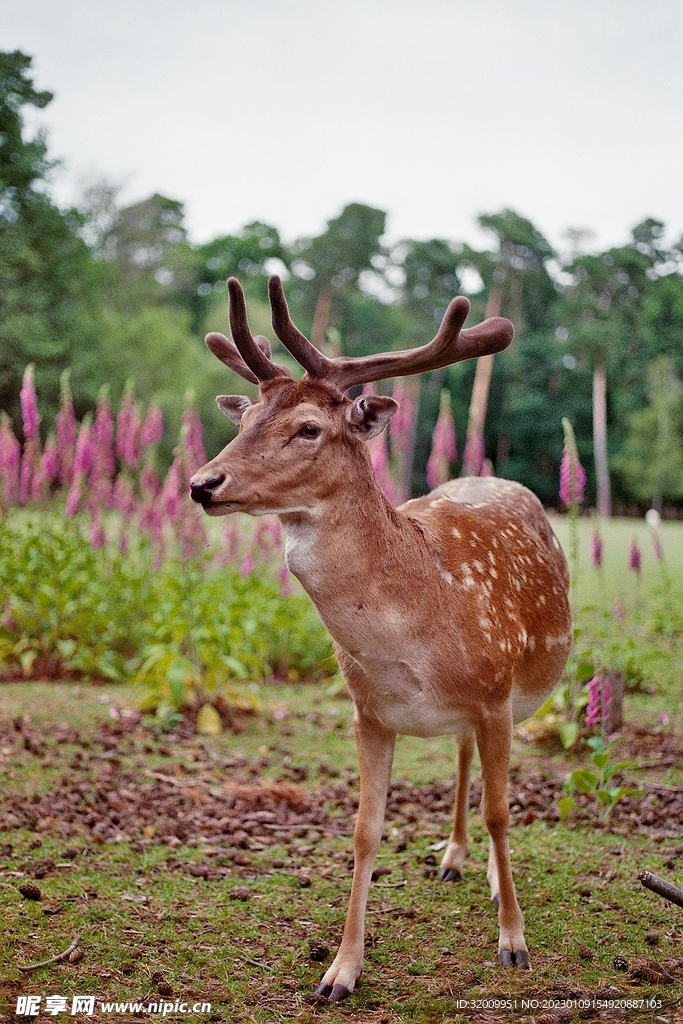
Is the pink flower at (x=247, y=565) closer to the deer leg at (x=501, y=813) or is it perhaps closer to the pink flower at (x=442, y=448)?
the pink flower at (x=442, y=448)

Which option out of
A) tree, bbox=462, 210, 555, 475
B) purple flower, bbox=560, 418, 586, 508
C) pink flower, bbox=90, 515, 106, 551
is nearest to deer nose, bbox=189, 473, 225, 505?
purple flower, bbox=560, 418, 586, 508

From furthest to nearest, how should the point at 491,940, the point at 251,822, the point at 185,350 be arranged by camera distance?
the point at 185,350 < the point at 251,822 < the point at 491,940

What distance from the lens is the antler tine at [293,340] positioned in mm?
1905

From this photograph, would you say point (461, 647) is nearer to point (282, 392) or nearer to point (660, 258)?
point (282, 392)

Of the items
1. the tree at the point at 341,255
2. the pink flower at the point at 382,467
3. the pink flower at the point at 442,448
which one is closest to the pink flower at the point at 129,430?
the pink flower at the point at 382,467

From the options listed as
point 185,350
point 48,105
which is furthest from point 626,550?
point 185,350

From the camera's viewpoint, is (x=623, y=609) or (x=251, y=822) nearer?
(x=251, y=822)

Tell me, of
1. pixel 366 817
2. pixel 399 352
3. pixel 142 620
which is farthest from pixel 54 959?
pixel 142 620

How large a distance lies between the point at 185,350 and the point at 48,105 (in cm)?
770

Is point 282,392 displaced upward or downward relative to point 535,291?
downward

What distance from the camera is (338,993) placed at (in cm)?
200

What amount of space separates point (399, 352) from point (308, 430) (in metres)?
0.30

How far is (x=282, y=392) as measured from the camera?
1.94 m

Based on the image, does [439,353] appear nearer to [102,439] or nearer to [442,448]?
[442,448]
